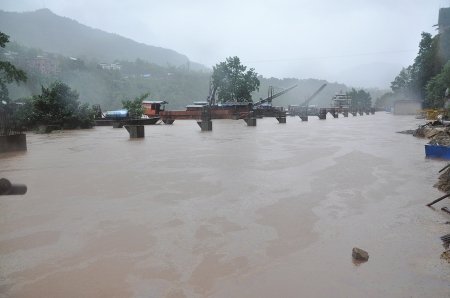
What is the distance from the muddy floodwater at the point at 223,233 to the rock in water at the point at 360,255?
0.43 feet

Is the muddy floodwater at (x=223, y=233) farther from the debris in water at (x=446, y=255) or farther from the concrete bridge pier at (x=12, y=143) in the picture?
the concrete bridge pier at (x=12, y=143)

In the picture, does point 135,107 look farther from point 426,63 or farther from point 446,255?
point 426,63

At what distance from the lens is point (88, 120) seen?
40.1m

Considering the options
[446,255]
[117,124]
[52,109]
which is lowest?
[446,255]

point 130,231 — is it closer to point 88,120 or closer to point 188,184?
point 188,184

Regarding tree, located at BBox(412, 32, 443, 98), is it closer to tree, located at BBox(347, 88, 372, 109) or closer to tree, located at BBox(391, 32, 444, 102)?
tree, located at BBox(391, 32, 444, 102)

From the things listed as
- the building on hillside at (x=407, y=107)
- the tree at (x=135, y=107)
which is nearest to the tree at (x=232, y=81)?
the tree at (x=135, y=107)

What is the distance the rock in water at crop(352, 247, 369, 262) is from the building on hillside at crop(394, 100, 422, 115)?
249 ft

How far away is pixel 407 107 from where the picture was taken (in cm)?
7531

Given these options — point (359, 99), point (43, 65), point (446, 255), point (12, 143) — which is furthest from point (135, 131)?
point (359, 99)

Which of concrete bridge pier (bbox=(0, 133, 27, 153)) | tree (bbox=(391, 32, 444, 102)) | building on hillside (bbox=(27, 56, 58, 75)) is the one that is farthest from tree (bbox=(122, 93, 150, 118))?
building on hillside (bbox=(27, 56, 58, 75))

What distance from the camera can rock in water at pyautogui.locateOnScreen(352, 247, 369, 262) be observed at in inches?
215

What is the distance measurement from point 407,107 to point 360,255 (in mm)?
78135

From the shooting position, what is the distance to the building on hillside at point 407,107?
7375 centimetres
